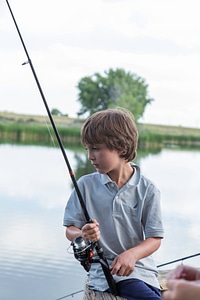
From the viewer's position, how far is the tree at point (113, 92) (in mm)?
14461

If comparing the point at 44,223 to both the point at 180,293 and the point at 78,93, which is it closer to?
the point at 180,293

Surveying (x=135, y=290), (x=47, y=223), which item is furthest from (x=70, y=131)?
(x=135, y=290)

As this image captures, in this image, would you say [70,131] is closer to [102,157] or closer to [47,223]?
[47,223]

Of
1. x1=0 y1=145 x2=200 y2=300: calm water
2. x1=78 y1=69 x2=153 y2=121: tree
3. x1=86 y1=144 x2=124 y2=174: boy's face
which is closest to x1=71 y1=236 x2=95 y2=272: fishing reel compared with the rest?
x1=86 y1=144 x2=124 y2=174: boy's face

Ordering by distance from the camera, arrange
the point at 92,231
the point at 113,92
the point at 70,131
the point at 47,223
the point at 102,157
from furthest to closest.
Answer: the point at 113,92 → the point at 70,131 → the point at 47,223 → the point at 102,157 → the point at 92,231

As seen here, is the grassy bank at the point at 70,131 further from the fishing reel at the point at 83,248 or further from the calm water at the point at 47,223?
the fishing reel at the point at 83,248

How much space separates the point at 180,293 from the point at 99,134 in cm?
102

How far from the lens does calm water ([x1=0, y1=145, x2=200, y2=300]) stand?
15.0 feet

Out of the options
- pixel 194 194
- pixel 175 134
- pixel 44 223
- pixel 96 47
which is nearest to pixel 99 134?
pixel 44 223

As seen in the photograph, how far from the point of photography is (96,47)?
16.5 meters

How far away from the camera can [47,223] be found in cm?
690

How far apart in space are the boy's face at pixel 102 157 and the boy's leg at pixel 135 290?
0.90 feet

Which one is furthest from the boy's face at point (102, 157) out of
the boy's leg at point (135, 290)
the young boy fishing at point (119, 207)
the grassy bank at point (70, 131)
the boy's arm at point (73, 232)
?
the grassy bank at point (70, 131)

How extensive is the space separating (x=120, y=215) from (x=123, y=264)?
145 mm
